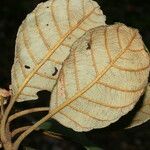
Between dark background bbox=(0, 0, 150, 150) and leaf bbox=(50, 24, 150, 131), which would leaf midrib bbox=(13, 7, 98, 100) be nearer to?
leaf bbox=(50, 24, 150, 131)

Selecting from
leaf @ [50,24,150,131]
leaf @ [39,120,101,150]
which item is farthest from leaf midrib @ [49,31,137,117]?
leaf @ [39,120,101,150]

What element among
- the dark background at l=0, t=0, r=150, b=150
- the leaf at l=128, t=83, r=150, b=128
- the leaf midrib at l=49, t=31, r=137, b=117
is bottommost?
the dark background at l=0, t=0, r=150, b=150

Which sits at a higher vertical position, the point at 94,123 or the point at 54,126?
the point at 94,123

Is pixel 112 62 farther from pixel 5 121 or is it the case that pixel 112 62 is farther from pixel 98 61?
pixel 5 121

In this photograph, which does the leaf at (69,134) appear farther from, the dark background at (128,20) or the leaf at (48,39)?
the dark background at (128,20)

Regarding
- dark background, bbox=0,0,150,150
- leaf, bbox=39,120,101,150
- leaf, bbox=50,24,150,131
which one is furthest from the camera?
dark background, bbox=0,0,150,150

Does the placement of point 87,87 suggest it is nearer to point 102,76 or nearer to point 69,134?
point 102,76

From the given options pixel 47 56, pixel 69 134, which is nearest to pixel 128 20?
pixel 69 134

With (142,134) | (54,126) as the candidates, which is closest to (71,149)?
(142,134)
